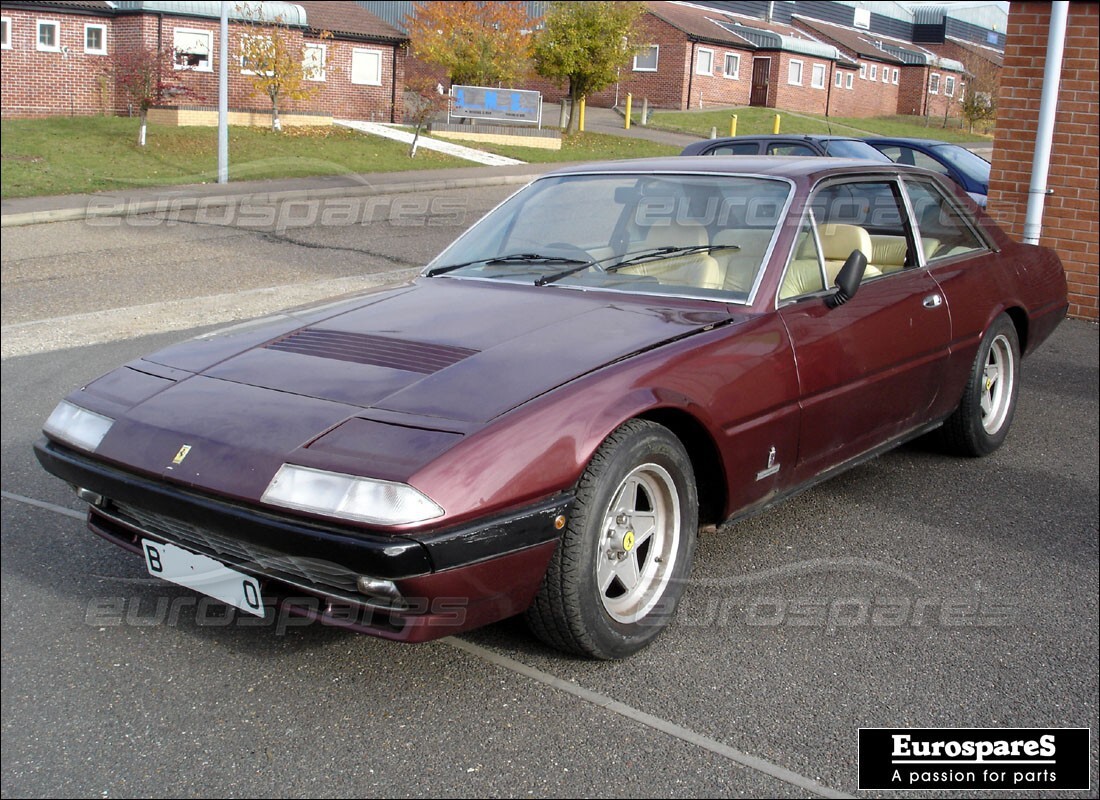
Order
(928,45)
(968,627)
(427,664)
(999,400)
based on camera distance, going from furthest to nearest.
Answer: (928,45) < (999,400) < (968,627) < (427,664)

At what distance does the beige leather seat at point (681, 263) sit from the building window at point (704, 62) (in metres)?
42.6

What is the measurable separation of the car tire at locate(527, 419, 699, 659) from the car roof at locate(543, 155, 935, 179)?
4.99ft

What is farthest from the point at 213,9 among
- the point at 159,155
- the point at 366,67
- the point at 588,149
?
the point at 588,149

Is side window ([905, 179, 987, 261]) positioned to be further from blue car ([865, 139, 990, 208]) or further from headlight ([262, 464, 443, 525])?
blue car ([865, 139, 990, 208])

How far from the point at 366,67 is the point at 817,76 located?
23398 millimetres

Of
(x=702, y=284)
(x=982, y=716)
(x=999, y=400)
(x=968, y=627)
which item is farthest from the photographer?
(x=999, y=400)

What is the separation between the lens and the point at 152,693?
3.23 m

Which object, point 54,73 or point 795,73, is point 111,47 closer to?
point 54,73

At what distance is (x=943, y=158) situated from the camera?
12.2 m

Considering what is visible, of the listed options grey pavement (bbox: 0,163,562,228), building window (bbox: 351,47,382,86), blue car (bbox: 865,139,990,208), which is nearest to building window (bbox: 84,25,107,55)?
building window (bbox: 351,47,382,86)

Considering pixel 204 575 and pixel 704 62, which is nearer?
pixel 204 575

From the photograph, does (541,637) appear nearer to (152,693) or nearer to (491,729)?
(491,729)

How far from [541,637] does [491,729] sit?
35 cm

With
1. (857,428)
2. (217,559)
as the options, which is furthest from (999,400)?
(217,559)
